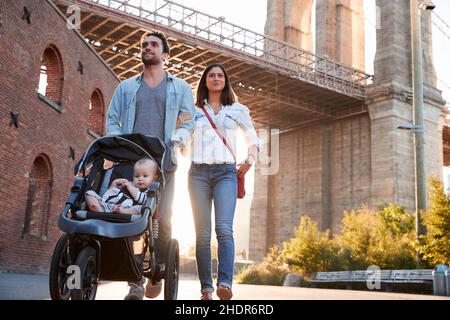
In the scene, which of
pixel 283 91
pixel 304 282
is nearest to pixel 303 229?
pixel 304 282

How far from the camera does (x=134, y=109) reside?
4.42 m

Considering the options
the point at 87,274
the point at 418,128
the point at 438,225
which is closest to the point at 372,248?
the point at 418,128

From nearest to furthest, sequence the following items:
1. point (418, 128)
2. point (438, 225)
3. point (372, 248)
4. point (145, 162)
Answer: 1. point (145, 162)
2. point (438, 225)
3. point (418, 128)
4. point (372, 248)

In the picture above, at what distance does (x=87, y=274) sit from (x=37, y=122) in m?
11.5

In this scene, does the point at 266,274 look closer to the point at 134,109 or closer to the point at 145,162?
the point at 134,109

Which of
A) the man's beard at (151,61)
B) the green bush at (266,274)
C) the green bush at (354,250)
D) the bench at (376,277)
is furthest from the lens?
the green bush at (266,274)

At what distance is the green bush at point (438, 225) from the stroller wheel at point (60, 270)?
1127cm

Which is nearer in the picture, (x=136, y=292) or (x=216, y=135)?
(x=136, y=292)

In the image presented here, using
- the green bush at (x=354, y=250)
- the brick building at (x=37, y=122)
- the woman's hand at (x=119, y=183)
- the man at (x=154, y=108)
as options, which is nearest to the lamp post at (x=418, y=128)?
the green bush at (x=354, y=250)

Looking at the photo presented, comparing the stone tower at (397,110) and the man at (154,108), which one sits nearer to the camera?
the man at (154,108)

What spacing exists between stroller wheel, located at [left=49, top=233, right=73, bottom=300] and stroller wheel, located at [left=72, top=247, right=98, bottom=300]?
0.30 ft

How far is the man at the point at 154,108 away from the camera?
171 inches

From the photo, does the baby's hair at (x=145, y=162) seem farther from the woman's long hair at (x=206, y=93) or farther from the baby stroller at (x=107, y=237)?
the woman's long hair at (x=206, y=93)

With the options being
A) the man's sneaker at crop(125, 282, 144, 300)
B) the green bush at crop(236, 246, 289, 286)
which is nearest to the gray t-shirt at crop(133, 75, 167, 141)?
the man's sneaker at crop(125, 282, 144, 300)
